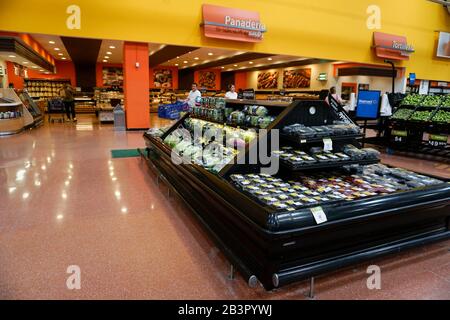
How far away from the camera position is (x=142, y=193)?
4.33 metres

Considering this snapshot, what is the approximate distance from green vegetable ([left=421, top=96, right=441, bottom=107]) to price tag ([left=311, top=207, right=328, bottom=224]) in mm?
6823

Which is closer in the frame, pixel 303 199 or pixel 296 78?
pixel 303 199

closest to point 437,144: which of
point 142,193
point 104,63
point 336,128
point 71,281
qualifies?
point 336,128

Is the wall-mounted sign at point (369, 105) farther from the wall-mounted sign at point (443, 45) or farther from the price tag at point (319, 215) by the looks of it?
the wall-mounted sign at point (443, 45)

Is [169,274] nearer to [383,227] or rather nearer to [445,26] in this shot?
[383,227]

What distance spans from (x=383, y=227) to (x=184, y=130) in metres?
3.27

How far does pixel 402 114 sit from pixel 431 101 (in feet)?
2.14

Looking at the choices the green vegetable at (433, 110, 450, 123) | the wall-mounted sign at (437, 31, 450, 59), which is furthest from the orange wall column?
the wall-mounted sign at (437, 31, 450, 59)

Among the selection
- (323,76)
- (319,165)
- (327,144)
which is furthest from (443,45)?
(319,165)

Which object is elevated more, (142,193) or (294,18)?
(294,18)

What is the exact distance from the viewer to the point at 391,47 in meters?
12.7

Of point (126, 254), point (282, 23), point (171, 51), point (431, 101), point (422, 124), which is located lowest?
point (126, 254)

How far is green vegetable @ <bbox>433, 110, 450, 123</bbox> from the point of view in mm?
6837

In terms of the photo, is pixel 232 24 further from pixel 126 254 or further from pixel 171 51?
pixel 126 254
